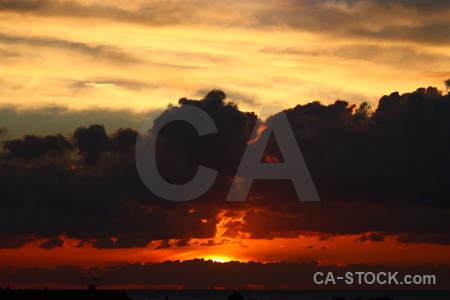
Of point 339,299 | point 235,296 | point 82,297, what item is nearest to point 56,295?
point 82,297

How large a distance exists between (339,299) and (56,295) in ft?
168

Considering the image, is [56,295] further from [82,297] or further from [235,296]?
[235,296]

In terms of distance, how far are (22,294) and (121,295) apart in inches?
675

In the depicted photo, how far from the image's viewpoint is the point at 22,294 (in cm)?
14700

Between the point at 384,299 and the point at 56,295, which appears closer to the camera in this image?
the point at 56,295

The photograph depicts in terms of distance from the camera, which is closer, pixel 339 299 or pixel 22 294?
pixel 22 294

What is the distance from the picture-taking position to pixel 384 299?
523 feet

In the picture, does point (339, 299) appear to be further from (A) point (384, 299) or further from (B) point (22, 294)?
(B) point (22, 294)

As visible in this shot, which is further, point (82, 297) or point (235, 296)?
point (235, 296)

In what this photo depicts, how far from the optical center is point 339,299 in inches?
6284

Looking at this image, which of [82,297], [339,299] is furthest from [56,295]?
[339,299]

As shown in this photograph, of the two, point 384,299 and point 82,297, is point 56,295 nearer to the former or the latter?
point 82,297

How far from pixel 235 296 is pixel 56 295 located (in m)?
31.5

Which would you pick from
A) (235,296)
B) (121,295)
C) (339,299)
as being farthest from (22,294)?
(339,299)
